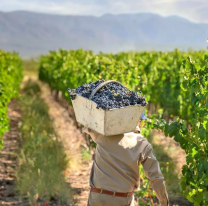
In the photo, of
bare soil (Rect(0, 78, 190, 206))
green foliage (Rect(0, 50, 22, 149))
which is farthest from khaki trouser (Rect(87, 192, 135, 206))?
green foliage (Rect(0, 50, 22, 149))

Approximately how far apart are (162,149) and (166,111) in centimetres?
270

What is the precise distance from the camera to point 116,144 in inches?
Result: 114

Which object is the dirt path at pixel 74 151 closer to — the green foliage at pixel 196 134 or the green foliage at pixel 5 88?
the green foliage at pixel 5 88

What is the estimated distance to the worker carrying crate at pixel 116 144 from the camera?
9.14ft

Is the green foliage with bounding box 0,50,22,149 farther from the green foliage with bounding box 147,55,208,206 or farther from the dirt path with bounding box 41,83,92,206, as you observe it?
the green foliage with bounding box 147,55,208,206

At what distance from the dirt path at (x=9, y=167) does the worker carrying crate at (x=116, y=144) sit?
9.46 feet

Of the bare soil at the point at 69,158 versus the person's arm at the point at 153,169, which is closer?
the person's arm at the point at 153,169

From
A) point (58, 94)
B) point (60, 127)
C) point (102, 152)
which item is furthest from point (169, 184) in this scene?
point (58, 94)

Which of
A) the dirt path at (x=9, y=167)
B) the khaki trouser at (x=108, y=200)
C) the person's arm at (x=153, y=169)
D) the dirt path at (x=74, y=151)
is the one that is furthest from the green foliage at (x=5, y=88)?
the person's arm at (x=153, y=169)

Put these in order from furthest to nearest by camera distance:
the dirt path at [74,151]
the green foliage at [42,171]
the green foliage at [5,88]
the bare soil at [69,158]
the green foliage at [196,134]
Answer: the green foliage at [5,88] < the dirt path at [74,151] < the bare soil at [69,158] < the green foliage at [42,171] < the green foliage at [196,134]

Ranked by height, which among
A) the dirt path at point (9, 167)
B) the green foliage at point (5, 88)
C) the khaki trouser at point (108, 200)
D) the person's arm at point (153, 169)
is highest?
the green foliage at point (5, 88)

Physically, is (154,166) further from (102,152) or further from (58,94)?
(58,94)

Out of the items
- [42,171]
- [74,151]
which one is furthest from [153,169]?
[74,151]

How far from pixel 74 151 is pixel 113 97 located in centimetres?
568
